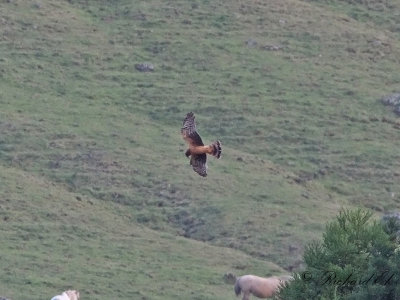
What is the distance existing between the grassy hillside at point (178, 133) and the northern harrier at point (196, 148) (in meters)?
21.0

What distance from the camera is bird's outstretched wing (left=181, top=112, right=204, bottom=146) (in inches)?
757

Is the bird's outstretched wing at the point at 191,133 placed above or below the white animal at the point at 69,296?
above

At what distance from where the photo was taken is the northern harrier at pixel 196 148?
19.2 m

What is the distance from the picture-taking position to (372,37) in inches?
2648

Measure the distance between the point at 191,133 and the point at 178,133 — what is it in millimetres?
35538

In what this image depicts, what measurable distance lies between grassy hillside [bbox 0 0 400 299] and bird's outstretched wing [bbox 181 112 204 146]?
69.0 feet

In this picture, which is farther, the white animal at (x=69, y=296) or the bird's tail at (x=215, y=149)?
the white animal at (x=69, y=296)

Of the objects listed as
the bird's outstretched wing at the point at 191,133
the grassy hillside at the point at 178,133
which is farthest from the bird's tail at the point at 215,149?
the grassy hillside at the point at 178,133

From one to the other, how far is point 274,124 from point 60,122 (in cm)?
712

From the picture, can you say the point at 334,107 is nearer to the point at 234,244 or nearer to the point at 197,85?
the point at 197,85

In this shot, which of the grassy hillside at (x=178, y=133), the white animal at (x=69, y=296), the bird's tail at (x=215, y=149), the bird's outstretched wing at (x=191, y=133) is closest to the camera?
the bird's tail at (x=215, y=149)

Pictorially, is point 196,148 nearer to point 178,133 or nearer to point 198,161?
point 198,161

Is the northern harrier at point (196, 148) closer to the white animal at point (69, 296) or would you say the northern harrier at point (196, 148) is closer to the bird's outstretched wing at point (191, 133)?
the bird's outstretched wing at point (191, 133)

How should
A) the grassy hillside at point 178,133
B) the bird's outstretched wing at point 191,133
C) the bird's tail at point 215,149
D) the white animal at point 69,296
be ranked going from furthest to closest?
the grassy hillside at point 178,133 → the white animal at point 69,296 → the bird's outstretched wing at point 191,133 → the bird's tail at point 215,149
